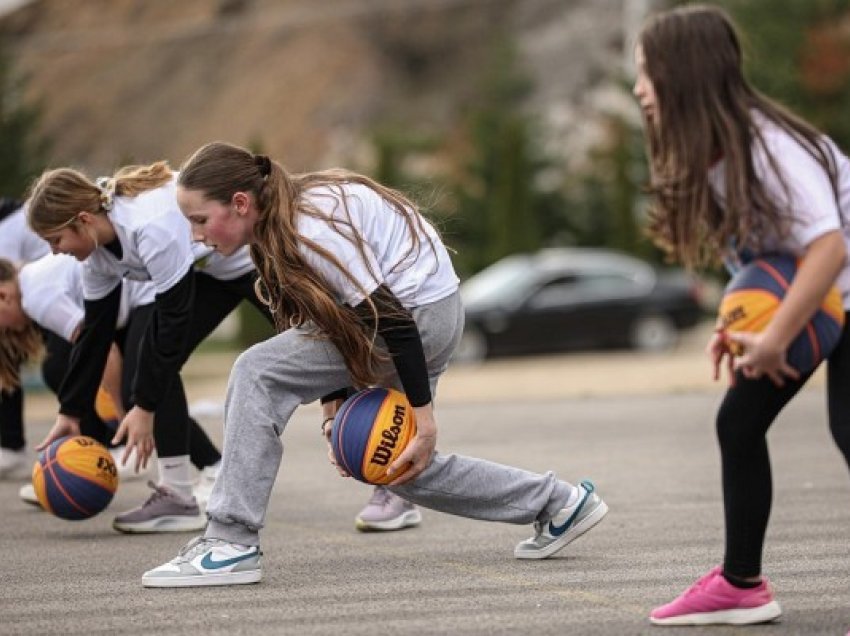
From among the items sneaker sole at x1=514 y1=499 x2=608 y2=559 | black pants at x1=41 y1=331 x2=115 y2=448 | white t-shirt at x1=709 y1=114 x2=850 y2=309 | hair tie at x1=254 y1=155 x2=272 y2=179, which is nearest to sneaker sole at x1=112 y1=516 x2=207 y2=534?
black pants at x1=41 y1=331 x2=115 y2=448

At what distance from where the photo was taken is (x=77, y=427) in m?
8.23

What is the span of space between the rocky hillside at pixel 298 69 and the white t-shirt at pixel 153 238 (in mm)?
57092

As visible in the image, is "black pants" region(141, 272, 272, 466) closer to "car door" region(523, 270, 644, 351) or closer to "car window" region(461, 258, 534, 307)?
"car window" region(461, 258, 534, 307)

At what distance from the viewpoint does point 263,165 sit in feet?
20.6

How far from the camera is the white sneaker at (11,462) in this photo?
10789 mm

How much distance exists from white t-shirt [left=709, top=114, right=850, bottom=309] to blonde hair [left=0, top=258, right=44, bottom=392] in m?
5.01

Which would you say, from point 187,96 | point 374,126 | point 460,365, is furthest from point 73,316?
point 187,96

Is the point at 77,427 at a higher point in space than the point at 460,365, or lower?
higher

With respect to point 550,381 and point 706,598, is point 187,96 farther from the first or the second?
point 706,598

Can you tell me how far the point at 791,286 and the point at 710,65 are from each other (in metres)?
0.63

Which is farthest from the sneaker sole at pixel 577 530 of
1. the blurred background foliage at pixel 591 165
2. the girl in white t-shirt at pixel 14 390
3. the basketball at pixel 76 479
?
the blurred background foliage at pixel 591 165

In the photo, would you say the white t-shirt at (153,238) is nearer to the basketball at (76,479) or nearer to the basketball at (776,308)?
the basketball at (76,479)

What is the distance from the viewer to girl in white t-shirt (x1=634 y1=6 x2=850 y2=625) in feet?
16.3

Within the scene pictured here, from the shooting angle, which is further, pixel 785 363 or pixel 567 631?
pixel 567 631
